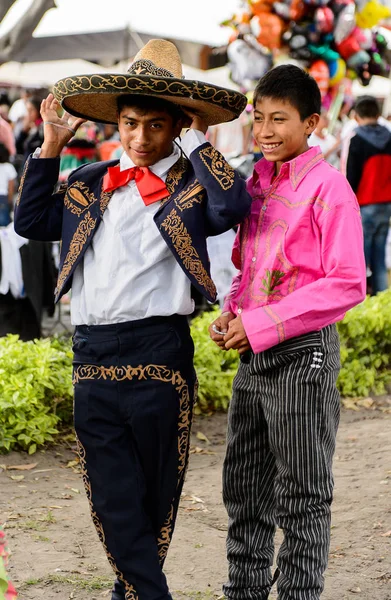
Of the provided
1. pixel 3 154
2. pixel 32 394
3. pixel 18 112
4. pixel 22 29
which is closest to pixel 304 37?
pixel 22 29

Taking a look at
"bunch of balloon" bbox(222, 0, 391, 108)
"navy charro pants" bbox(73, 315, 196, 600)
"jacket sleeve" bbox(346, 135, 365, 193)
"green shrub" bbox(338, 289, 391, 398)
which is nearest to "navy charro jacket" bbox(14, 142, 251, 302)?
"navy charro pants" bbox(73, 315, 196, 600)

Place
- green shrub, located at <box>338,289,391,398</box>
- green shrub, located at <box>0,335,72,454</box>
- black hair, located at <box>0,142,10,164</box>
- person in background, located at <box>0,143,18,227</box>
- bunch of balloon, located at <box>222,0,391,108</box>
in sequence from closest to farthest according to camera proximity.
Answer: green shrub, located at <box>0,335,72,454</box> → green shrub, located at <box>338,289,391,398</box> → person in background, located at <box>0,143,18,227</box> → black hair, located at <box>0,142,10,164</box> → bunch of balloon, located at <box>222,0,391,108</box>

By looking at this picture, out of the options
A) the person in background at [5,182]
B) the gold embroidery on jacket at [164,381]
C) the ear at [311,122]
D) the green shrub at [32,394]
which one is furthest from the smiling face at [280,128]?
the person in background at [5,182]

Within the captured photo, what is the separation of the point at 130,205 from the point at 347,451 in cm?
315

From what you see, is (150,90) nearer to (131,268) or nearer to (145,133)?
(145,133)

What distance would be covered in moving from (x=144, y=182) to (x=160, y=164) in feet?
0.30

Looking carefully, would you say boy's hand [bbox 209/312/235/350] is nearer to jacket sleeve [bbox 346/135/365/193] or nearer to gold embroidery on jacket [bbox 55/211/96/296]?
gold embroidery on jacket [bbox 55/211/96/296]

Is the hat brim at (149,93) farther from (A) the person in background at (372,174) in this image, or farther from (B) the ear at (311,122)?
(A) the person in background at (372,174)

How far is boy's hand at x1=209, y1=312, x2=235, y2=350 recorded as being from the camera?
290cm

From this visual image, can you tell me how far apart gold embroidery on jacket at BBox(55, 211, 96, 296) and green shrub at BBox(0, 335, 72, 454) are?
7.84ft

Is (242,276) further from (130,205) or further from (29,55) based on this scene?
(29,55)

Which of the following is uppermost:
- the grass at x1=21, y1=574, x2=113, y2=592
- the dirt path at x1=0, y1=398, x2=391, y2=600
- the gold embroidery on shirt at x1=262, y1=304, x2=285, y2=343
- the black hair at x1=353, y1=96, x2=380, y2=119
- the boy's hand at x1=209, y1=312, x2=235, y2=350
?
the gold embroidery on shirt at x1=262, y1=304, x2=285, y2=343

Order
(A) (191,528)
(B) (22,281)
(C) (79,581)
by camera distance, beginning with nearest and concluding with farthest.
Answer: (C) (79,581) → (A) (191,528) → (B) (22,281)

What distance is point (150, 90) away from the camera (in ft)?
8.62
